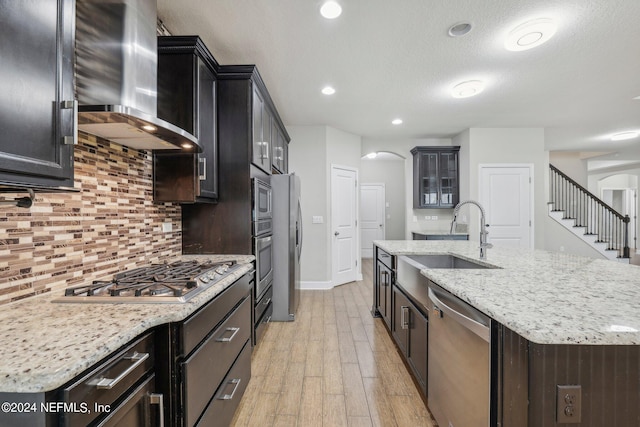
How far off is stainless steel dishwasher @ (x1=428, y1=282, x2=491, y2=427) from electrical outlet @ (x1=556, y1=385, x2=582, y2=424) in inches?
8.1

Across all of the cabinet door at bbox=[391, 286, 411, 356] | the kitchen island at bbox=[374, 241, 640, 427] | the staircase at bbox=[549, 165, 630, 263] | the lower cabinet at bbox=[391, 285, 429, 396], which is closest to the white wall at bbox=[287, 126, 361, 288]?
the cabinet door at bbox=[391, 286, 411, 356]

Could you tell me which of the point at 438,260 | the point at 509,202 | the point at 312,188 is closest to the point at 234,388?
the point at 438,260

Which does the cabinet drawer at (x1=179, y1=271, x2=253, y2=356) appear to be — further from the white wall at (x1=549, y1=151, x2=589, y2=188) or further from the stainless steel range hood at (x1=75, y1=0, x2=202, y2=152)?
the white wall at (x1=549, y1=151, x2=589, y2=188)

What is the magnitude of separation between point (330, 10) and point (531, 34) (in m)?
1.64

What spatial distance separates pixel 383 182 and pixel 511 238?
142 inches

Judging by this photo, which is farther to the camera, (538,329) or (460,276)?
(460,276)

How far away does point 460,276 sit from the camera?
4.68 ft

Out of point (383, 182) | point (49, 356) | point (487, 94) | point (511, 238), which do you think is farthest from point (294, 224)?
point (383, 182)

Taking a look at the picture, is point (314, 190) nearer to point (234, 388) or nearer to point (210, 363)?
point (234, 388)

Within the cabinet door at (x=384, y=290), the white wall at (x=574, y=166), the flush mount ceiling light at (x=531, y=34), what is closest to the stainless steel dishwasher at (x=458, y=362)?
the cabinet door at (x=384, y=290)

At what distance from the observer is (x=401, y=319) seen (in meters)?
2.24

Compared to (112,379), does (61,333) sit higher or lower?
higher

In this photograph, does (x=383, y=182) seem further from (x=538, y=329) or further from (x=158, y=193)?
(x=538, y=329)

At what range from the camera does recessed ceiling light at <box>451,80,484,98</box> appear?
3055mm
